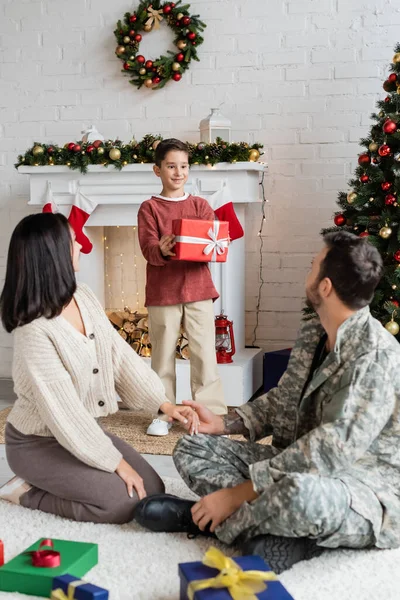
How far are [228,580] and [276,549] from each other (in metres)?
0.30

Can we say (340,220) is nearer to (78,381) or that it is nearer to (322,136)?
(322,136)

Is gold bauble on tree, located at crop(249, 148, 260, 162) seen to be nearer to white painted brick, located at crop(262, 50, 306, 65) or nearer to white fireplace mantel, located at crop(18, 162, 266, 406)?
white fireplace mantel, located at crop(18, 162, 266, 406)

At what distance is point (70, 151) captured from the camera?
408cm

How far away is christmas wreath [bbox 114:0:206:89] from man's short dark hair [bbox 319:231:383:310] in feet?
8.65

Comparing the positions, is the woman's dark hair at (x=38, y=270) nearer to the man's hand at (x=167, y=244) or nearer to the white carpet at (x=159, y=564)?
the white carpet at (x=159, y=564)

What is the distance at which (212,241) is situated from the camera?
3420 millimetres

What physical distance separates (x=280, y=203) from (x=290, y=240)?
0.22 metres

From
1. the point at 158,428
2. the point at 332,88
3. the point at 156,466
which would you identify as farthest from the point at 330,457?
the point at 332,88

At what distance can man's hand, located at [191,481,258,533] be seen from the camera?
205 centimetres

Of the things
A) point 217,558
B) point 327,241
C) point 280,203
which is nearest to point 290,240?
point 280,203

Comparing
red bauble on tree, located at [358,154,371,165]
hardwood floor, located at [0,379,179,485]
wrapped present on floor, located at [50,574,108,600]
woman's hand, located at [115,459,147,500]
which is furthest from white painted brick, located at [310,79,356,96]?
wrapped present on floor, located at [50,574,108,600]

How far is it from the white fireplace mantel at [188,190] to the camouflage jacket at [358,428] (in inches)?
75.2

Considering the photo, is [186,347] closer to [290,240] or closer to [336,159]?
[290,240]

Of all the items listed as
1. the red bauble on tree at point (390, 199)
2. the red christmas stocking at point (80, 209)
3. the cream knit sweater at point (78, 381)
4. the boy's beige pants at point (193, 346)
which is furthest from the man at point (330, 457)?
the red christmas stocking at point (80, 209)
